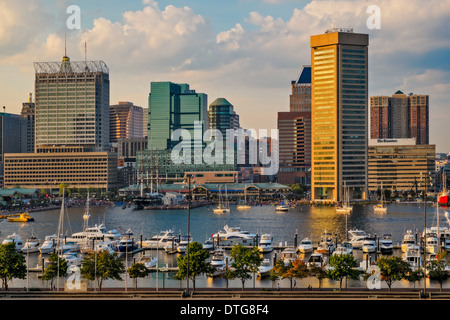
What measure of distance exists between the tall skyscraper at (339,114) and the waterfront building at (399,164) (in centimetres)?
2850

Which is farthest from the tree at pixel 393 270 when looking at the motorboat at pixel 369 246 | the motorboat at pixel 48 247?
the motorboat at pixel 48 247

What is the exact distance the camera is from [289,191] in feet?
579

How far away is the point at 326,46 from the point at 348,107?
55.8 ft

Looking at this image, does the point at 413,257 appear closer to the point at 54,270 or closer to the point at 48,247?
the point at 54,270

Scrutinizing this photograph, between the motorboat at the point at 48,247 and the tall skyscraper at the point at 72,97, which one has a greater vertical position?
the tall skyscraper at the point at 72,97

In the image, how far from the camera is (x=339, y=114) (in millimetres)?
157625

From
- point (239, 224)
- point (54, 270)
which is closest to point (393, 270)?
point (54, 270)

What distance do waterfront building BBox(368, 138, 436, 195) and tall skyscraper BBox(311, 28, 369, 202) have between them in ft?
93.5

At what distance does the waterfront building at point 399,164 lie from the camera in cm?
18662

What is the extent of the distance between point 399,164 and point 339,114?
135 feet

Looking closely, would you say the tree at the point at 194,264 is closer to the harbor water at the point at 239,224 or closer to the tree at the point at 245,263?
the tree at the point at 245,263

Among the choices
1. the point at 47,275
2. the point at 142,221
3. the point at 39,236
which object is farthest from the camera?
the point at 142,221

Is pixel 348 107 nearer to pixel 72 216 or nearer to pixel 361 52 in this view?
pixel 361 52
